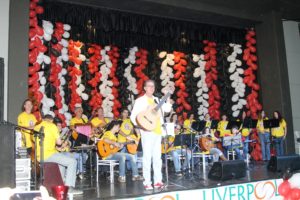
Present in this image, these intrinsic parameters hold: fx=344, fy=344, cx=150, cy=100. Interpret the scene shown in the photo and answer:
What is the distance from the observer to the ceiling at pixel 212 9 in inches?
340

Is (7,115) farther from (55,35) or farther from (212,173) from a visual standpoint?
(212,173)

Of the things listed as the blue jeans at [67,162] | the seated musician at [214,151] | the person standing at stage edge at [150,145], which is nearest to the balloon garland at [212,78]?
the seated musician at [214,151]

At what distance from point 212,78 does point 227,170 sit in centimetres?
611

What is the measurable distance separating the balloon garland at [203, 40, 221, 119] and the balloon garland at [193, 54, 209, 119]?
11cm

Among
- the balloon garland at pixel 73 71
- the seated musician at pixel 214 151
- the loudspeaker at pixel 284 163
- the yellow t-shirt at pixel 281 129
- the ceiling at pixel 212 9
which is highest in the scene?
the ceiling at pixel 212 9

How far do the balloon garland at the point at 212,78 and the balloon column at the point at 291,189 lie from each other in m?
7.48

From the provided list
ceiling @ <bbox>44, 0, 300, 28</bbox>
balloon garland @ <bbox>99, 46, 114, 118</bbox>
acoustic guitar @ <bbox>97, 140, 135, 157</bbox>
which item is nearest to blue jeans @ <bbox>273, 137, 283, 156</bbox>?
ceiling @ <bbox>44, 0, 300, 28</bbox>

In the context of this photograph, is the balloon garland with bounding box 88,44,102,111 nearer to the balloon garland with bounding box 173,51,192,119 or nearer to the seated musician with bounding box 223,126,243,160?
the balloon garland with bounding box 173,51,192,119

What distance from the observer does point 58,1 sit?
26.9 ft

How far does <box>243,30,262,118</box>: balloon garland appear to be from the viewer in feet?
35.1

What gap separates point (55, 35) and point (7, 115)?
111 inches

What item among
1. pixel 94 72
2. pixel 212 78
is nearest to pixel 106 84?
pixel 94 72

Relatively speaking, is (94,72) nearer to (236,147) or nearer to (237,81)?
(237,81)

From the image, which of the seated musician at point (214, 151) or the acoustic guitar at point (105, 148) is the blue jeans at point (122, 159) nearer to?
the acoustic guitar at point (105, 148)
